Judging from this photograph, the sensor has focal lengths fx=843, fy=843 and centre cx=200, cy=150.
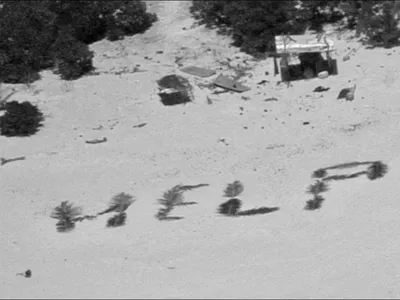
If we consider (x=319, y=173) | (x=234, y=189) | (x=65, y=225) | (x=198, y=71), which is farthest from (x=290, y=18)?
(x=65, y=225)

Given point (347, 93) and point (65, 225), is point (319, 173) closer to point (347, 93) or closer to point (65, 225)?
point (347, 93)

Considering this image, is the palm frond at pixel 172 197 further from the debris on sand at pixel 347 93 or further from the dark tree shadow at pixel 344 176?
the debris on sand at pixel 347 93

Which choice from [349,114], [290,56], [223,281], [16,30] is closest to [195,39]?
[290,56]

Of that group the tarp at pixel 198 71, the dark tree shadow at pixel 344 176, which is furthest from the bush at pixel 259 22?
the dark tree shadow at pixel 344 176

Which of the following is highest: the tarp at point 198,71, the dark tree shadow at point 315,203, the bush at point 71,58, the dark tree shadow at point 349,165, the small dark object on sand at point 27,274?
the bush at point 71,58

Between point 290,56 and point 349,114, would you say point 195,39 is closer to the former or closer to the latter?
point 290,56

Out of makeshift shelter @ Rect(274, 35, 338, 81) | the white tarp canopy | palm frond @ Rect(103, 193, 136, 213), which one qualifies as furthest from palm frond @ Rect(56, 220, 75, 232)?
the white tarp canopy

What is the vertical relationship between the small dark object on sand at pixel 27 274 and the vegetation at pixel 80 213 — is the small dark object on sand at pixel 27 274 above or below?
below
